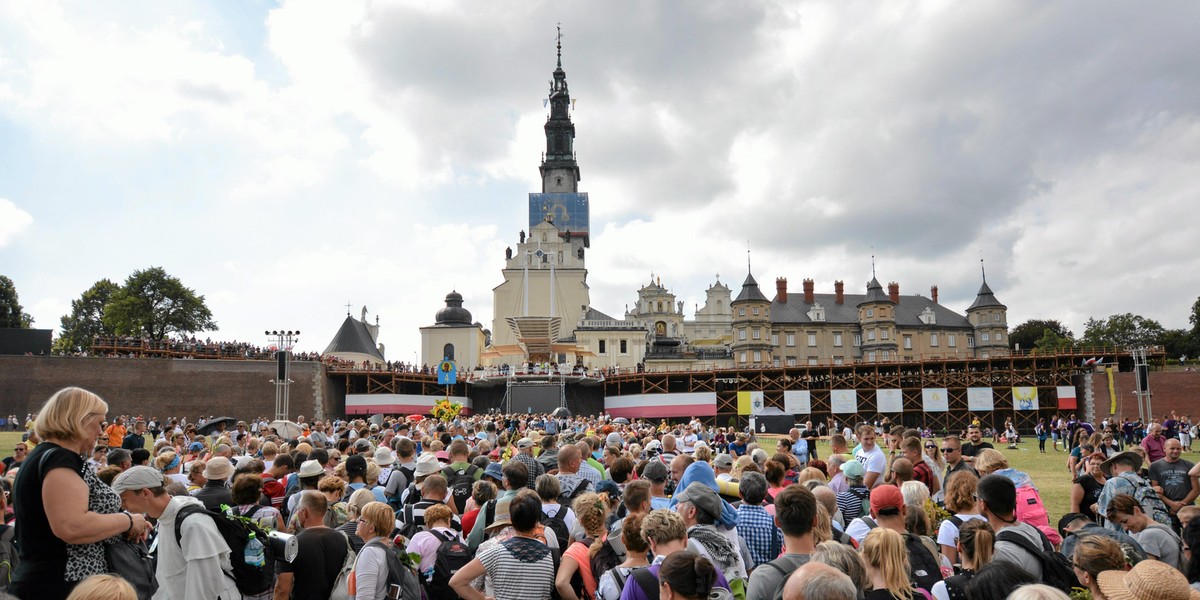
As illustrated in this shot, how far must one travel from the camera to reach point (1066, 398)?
162ft

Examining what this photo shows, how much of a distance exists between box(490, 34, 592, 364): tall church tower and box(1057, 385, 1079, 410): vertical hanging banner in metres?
36.1

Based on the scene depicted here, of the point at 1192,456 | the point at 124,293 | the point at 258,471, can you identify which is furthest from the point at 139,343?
the point at 1192,456

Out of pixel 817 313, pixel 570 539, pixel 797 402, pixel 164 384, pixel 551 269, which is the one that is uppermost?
pixel 551 269

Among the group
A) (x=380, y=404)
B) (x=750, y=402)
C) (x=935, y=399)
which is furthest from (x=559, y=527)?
(x=935, y=399)

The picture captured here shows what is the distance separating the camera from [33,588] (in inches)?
153

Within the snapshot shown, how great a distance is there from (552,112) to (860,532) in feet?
288

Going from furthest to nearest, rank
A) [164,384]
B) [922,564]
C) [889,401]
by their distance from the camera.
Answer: [889,401] → [164,384] → [922,564]

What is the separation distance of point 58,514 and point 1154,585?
524cm

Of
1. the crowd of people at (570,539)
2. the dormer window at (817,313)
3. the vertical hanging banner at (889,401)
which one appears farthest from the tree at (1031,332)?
the crowd of people at (570,539)

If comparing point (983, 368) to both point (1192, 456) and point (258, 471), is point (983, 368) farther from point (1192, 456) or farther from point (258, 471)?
point (258, 471)

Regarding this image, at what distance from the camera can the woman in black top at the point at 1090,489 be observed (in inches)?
318

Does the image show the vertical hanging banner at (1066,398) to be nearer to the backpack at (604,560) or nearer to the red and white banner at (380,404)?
the red and white banner at (380,404)

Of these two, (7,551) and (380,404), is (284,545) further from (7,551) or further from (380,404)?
(380,404)

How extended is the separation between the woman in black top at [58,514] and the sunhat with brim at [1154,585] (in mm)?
5010
